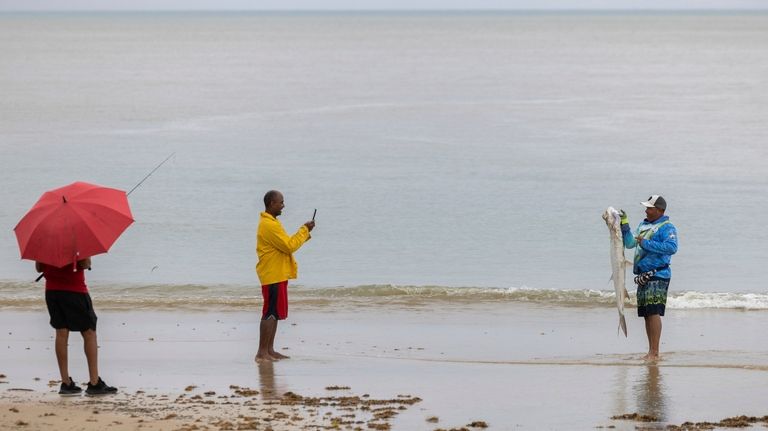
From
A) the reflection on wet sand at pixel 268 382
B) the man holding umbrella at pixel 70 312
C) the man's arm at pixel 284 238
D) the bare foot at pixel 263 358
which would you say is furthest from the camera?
the bare foot at pixel 263 358

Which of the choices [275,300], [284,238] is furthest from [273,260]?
[275,300]

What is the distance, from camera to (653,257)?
9.77m

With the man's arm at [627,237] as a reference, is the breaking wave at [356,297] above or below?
below

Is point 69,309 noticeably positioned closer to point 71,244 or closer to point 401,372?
point 71,244

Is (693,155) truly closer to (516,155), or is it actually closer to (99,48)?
(516,155)

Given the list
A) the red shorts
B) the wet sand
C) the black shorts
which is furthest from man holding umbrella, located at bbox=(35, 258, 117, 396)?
the red shorts

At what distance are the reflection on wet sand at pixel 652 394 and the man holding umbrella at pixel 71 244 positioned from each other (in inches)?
134

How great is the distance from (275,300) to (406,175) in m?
20.0

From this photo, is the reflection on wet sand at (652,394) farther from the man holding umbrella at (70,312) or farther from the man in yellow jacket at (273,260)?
the man holding umbrella at (70,312)

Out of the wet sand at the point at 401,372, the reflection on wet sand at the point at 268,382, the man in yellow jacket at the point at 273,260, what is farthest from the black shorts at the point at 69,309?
the man in yellow jacket at the point at 273,260

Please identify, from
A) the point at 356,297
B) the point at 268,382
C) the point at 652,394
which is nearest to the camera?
the point at 652,394

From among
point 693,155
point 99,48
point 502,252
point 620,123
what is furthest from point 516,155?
point 99,48

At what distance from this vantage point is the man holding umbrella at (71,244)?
25.9 feet

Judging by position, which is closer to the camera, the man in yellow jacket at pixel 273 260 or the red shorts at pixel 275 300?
the man in yellow jacket at pixel 273 260
